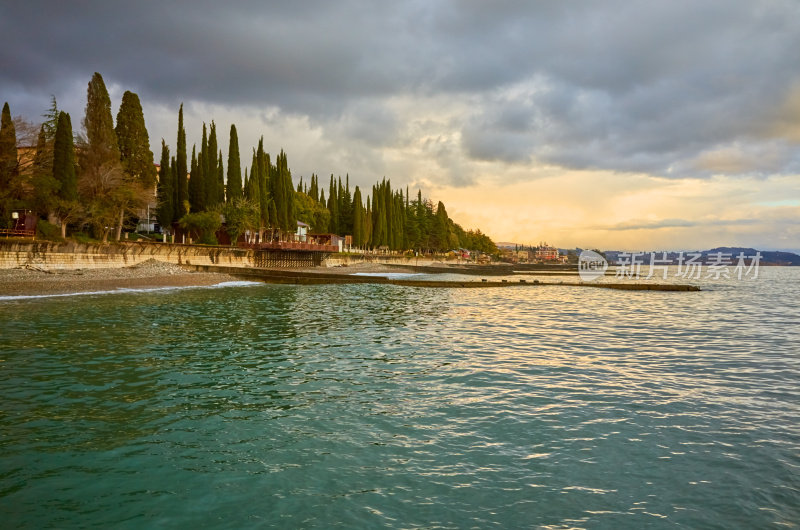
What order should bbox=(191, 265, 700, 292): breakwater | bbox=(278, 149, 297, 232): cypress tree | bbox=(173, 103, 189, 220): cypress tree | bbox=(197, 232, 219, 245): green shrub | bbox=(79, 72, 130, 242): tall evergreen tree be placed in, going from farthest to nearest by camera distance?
bbox=(278, 149, 297, 232): cypress tree
bbox=(173, 103, 189, 220): cypress tree
bbox=(197, 232, 219, 245): green shrub
bbox=(191, 265, 700, 292): breakwater
bbox=(79, 72, 130, 242): tall evergreen tree

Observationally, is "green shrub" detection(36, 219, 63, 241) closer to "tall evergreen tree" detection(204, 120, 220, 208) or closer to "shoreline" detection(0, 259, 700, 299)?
"shoreline" detection(0, 259, 700, 299)

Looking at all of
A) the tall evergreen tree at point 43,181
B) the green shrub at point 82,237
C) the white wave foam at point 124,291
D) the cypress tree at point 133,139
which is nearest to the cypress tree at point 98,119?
the tall evergreen tree at point 43,181

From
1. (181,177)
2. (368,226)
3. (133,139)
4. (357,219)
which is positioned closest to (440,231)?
(368,226)

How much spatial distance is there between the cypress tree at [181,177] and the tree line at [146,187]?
0.12 meters

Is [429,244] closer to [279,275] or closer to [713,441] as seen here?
[279,275]

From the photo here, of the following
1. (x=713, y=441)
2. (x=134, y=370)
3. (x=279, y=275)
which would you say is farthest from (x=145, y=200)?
(x=713, y=441)

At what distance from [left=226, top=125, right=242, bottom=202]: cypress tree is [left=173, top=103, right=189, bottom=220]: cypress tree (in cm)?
553

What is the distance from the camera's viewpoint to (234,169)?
69.0 metres

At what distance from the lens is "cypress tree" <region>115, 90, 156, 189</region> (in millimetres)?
56469

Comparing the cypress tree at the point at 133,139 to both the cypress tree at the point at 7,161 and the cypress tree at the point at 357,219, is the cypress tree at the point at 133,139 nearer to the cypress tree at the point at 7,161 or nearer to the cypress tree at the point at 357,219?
the cypress tree at the point at 7,161

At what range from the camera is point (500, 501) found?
6.23 metres

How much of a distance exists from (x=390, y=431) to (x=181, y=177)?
216 ft

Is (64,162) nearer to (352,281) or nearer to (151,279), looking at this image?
(151,279)

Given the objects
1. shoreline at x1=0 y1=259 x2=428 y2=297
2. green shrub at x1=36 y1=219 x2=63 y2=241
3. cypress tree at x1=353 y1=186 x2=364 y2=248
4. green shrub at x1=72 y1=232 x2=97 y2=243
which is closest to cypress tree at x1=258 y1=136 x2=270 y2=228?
shoreline at x1=0 y1=259 x2=428 y2=297
